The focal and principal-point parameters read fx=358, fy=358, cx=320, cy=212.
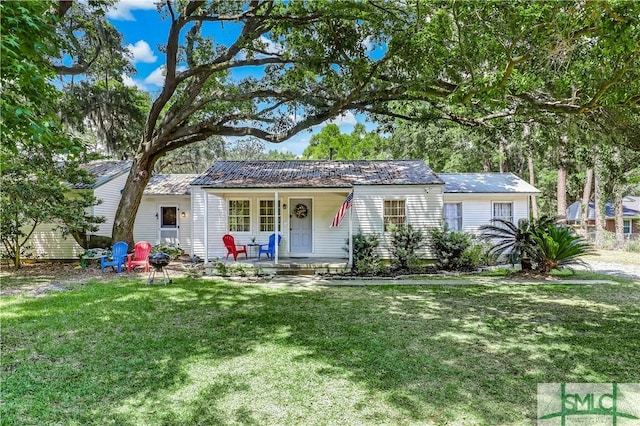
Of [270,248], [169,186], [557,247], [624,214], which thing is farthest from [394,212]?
[624,214]

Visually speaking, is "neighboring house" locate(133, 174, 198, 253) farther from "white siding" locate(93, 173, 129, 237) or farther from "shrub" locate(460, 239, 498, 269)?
"shrub" locate(460, 239, 498, 269)

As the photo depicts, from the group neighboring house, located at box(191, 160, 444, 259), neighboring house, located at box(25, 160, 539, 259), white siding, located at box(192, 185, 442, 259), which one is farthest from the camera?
white siding, located at box(192, 185, 442, 259)

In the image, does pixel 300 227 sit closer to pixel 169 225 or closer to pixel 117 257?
pixel 117 257

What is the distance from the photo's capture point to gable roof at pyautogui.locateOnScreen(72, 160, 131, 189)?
1350cm

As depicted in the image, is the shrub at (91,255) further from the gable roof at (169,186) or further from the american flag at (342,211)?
the american flag at (342,211)

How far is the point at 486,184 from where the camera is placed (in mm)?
15086

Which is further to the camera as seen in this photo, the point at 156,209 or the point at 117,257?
the point at 156,209

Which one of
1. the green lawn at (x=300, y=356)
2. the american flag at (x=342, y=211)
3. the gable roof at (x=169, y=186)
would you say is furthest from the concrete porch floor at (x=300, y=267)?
the gable roof at (x=169, y=186)

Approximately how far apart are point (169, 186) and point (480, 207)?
43.2 feet

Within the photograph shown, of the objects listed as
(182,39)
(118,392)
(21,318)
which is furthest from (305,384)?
(182,39)

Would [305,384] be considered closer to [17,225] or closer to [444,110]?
[444,110]

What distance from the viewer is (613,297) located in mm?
7613

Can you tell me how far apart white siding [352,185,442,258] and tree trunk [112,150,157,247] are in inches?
283

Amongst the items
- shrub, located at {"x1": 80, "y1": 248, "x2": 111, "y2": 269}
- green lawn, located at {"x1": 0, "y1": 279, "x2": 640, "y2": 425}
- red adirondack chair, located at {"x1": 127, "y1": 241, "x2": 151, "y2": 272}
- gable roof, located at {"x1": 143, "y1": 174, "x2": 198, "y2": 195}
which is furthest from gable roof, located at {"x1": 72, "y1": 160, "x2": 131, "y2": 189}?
green lawn, located at {"x1": 0, "y1": 279, "x2": 640, "y2": 425}
